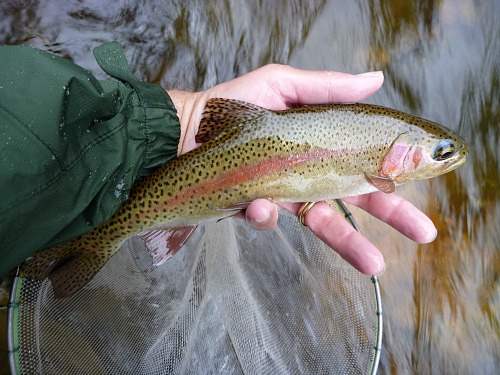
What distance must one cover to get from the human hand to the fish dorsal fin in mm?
357

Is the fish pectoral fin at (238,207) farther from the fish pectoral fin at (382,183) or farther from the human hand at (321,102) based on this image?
the fish pectoral fin at (382,183)

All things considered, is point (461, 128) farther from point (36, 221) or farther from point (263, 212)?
point (36, 221)

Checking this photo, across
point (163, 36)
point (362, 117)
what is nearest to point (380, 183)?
point (362, 117)

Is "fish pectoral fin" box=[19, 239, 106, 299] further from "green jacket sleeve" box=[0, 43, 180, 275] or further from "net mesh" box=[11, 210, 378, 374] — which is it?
"green jacket sleeve" box=[0, 43, 180, 275]

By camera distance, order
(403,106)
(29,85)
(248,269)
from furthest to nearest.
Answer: (403,106) → (248,269) → (29,85)

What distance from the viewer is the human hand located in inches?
84.7

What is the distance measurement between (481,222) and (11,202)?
388cm

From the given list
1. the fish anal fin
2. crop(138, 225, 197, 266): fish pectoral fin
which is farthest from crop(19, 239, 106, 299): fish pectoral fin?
crop(138, 225, 197, 266): fish pectoral fin

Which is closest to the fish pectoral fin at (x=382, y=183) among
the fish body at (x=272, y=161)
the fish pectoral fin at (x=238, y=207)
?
the fish body at (x=272, y=161)

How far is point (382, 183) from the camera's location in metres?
2.29

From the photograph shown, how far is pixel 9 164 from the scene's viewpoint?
1494 mm

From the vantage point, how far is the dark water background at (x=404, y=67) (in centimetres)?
375

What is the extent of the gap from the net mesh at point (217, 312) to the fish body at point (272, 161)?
12.6 inches

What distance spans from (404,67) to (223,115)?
2.78 meters
